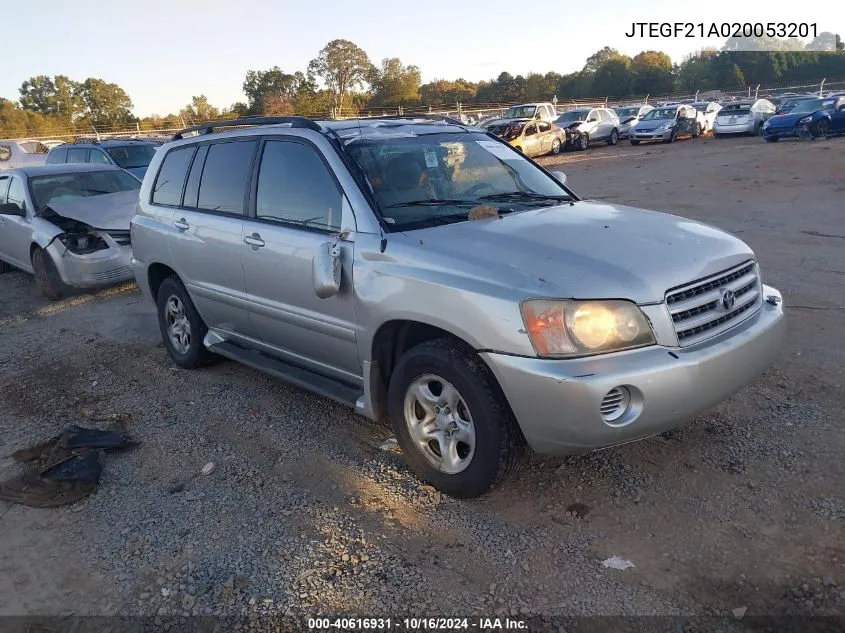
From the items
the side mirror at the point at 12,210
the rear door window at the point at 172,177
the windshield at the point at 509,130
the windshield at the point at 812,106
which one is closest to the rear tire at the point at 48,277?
the side mirror at the point at 12,210

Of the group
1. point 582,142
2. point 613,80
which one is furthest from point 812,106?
point 613,80

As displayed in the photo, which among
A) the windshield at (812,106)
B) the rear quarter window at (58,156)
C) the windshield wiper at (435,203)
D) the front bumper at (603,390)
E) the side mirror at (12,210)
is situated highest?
the rear quarter window at (58,156)

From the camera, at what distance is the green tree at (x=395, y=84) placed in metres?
54.8

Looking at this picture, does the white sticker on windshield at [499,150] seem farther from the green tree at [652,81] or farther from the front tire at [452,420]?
the green tree at [652,81]

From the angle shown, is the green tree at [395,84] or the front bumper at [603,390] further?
the green tree at [395,84]

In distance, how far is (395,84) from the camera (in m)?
56.4

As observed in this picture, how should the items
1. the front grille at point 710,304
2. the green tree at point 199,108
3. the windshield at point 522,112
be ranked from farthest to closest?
the green tree at point 199,108
the windshield at point 522,112
the front grille at point 710,304

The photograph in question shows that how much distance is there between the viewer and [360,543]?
9.74ft

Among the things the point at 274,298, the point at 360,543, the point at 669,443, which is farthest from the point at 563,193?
the point at 360,543

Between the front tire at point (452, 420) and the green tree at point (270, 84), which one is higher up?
the green tree at point (270, 84)


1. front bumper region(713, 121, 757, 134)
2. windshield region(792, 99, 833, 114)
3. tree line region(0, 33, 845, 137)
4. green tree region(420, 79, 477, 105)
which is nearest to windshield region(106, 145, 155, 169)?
windshield region(792, 99, 833, 114)

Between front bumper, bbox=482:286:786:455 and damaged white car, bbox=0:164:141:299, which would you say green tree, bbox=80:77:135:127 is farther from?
front bumper, bbox=482:286:786:455

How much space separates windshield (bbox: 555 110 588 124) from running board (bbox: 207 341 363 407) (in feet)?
79.0

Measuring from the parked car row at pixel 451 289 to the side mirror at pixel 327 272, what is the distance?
1cm
